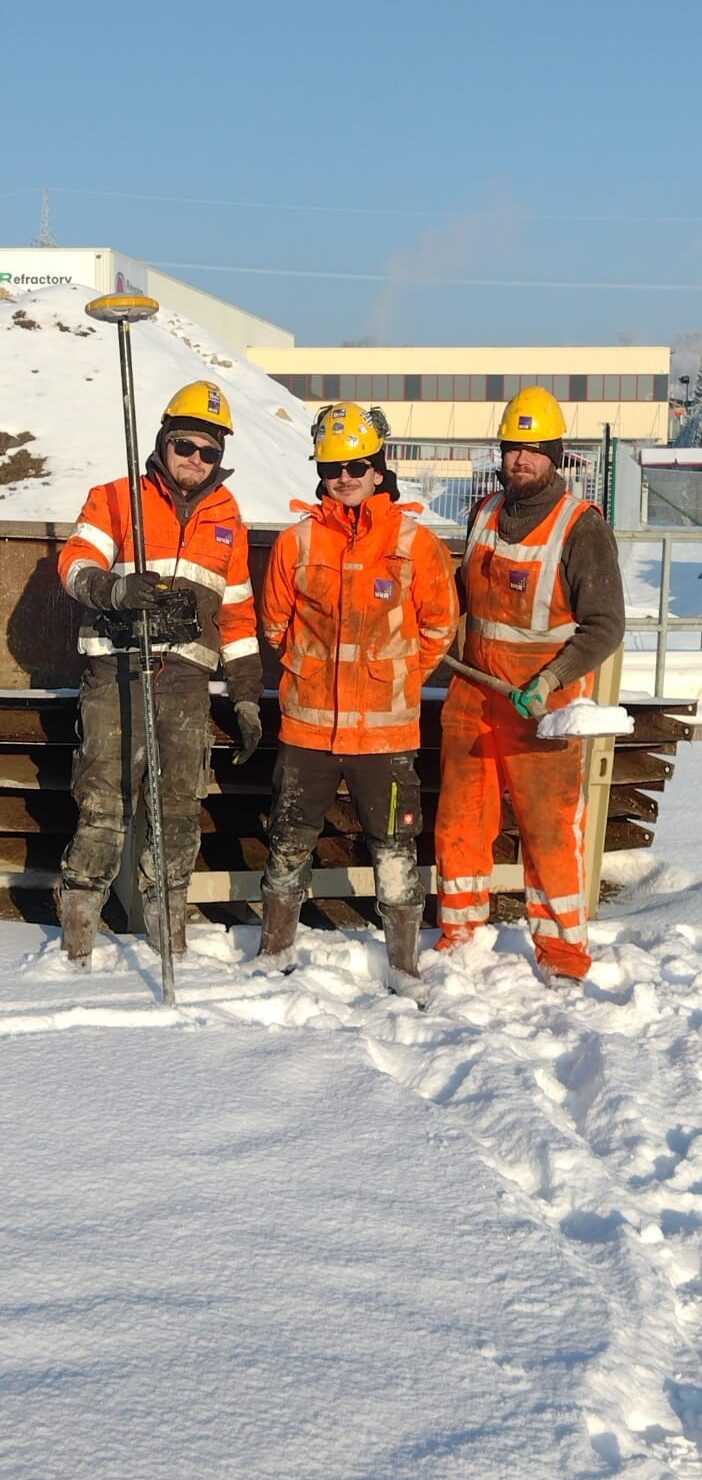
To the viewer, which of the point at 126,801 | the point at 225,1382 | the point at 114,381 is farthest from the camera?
the point at 114,381

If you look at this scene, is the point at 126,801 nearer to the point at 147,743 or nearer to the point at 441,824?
the point at 147,743

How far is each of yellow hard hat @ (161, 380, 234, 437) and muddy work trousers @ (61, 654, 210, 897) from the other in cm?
73

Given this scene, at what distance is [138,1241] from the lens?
257cm

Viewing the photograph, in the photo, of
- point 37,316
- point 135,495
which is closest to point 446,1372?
point 135,495

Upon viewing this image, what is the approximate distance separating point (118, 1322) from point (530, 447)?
302 cm

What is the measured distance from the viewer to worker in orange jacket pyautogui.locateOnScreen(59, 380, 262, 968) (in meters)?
4.25

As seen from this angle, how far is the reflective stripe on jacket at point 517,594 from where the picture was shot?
4.47 meters

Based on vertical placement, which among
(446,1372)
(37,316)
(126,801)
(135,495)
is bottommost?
(446,1372)

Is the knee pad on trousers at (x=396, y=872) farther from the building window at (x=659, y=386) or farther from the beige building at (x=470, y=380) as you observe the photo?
the building window at (x=659, y=386)

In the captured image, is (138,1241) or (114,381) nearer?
(138,1241)

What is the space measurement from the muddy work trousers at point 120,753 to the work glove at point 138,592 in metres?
0.36

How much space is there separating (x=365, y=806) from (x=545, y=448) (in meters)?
Result: 1.27

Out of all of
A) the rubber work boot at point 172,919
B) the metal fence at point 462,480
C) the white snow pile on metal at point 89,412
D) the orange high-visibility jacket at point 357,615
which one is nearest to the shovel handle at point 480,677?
the orange high-visibility jacket at point 357,615

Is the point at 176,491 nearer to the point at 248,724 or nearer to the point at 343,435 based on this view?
the point at 343,435
